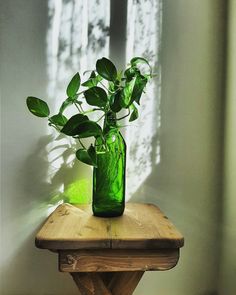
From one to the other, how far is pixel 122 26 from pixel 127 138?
0.49 metres

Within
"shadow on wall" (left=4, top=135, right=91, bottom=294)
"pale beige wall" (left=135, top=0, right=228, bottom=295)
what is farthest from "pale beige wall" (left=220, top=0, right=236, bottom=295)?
"shadow on wall" (left=4, top=135, right=91, bottom=294)

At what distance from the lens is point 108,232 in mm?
1022

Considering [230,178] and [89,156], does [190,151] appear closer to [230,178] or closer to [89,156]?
[230,178]

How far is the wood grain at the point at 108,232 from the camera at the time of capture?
96 cm

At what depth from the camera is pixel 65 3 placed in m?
1.51

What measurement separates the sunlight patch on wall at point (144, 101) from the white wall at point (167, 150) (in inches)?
1.4

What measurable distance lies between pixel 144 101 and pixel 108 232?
2.24 feet

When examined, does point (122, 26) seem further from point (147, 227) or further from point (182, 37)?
point (147, 227)

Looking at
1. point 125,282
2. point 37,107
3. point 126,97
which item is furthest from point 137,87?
point 125,282

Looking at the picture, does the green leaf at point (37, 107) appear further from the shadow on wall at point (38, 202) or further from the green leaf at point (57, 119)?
the shadow on wall at point (38, 202)

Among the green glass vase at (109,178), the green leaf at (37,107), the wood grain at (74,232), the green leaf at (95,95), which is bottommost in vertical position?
the wood grain at (74,232)

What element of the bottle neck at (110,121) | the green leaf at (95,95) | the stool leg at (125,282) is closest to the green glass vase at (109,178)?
the bottle neck at (110,121)

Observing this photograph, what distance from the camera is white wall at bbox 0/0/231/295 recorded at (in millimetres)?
1479

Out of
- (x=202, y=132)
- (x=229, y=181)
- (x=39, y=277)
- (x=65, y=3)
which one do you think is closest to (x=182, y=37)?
(x=202, y=132)
